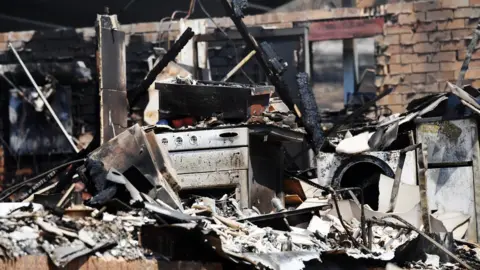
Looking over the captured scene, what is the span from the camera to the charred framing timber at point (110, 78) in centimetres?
1512

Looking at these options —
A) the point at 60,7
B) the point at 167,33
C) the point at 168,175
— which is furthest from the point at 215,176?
the point at 60,7

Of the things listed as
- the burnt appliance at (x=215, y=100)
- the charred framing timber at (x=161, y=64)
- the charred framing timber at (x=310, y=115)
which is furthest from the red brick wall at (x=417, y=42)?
the burnt appliance at (x=215, y=100)

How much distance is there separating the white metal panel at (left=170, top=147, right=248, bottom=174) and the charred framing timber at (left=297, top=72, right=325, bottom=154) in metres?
2.56

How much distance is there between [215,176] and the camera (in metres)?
14.0

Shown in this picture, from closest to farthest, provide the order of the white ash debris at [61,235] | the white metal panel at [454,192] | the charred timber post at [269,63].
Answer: the white ash debris at [61,235], the white metal panel at [454,192], the charred timber post at [269,63]

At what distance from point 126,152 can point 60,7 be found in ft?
35.0

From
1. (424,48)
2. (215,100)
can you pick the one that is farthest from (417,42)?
(215,100)

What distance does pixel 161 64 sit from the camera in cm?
1648

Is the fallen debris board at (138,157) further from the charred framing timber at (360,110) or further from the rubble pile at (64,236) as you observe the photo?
the charred framing timber at (360,110)

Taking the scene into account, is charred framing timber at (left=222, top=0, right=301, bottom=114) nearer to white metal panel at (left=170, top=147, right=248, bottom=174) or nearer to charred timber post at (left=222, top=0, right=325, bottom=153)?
charred timber post at (left=222, top=0, right=325, bottom=153)

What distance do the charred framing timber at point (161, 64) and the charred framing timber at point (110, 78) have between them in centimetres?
106

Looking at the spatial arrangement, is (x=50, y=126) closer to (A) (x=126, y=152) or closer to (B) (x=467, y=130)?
(A) (x=126, y=152)

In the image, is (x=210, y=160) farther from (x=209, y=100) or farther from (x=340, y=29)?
(x=340, y=29)

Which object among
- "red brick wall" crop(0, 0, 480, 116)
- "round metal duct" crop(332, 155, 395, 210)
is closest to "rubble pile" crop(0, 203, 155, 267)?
"round metal duct" crop(332, 155, 395, 210)
